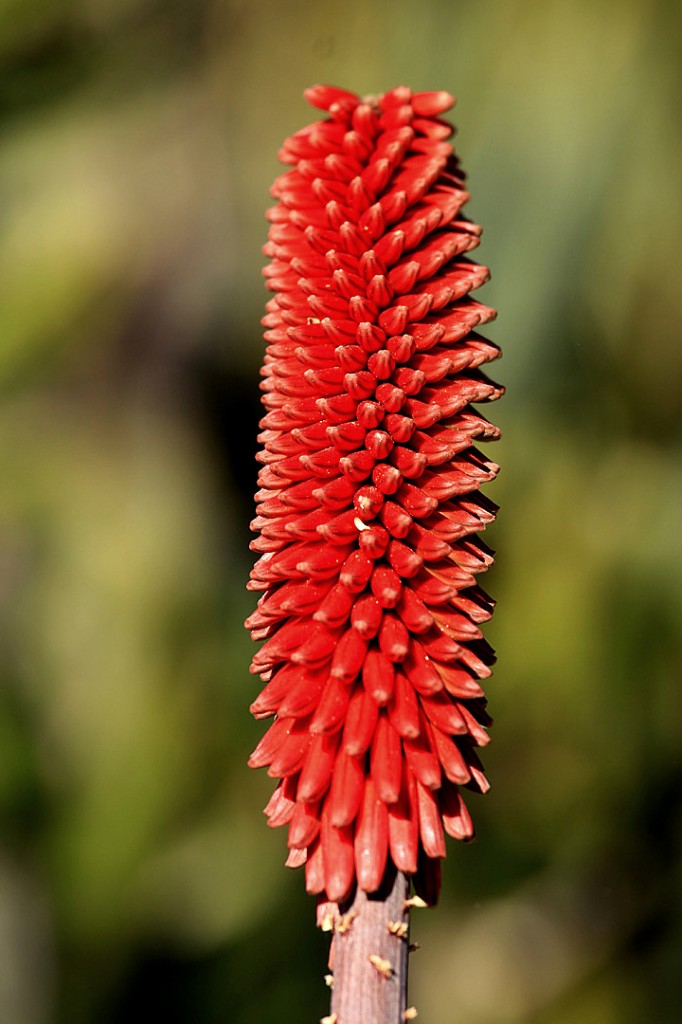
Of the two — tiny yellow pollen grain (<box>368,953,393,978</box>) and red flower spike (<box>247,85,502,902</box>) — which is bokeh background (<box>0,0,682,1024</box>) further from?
tiny yellow pollen grain (<box>368,953,393,978</box>)

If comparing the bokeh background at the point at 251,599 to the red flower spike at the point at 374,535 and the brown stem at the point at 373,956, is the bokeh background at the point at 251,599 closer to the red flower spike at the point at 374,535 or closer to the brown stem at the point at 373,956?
the red flower spike at the point at 374,535

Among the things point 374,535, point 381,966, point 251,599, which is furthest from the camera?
point 251,599

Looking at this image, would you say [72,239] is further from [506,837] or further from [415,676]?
[415,676]

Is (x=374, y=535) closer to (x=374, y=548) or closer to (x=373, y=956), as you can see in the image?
(x=374, y=548)

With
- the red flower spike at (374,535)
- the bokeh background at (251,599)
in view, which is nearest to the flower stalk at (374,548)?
the red flower spike at (374,535)

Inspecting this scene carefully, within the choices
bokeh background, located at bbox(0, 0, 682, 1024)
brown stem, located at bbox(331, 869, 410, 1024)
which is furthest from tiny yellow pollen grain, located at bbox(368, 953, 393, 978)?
bokeh background, located at bbox(0, 0, 682, 1024)

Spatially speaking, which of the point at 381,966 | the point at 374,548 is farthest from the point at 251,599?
the point at 381,966
